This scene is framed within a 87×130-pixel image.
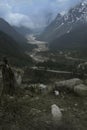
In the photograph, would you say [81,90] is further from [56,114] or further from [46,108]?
[56,114]

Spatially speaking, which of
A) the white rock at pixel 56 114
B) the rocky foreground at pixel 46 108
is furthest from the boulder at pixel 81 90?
the white rock at pixel 56 114

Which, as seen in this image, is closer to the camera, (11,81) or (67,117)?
(67,117)

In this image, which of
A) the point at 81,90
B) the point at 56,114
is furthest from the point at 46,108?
the point at 81,90

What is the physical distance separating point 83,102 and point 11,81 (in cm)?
218

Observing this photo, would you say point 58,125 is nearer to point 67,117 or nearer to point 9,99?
point 67,117

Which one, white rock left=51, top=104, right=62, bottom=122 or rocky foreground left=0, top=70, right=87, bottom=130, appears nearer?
rocky foreground left=0, top=70, right=87, bottom=130

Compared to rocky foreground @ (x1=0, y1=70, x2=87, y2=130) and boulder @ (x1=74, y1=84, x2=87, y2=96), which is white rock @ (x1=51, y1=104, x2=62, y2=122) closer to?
rocky foreground @ (x1=0, y1=70, x2=87, y2=130)

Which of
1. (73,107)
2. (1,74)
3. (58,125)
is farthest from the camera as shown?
(1,74)

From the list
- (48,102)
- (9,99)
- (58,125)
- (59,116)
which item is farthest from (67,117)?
(9,99)

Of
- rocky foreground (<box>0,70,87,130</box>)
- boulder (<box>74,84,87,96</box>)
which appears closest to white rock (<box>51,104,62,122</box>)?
rocky foreground (<box>0,70,87,130</box>)

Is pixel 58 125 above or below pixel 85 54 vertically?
below

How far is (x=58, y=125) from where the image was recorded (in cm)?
633

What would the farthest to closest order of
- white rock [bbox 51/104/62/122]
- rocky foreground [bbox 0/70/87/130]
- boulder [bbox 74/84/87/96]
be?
1. boulder [bbox 74/84/87/96]
2. white rock [bbox 51/104/62/122]
3. rocky foreground [bbox 0/70/87/130]

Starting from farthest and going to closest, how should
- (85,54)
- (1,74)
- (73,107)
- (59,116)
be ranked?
(85,54) → (1,74) → (73,107) → (59,116)
